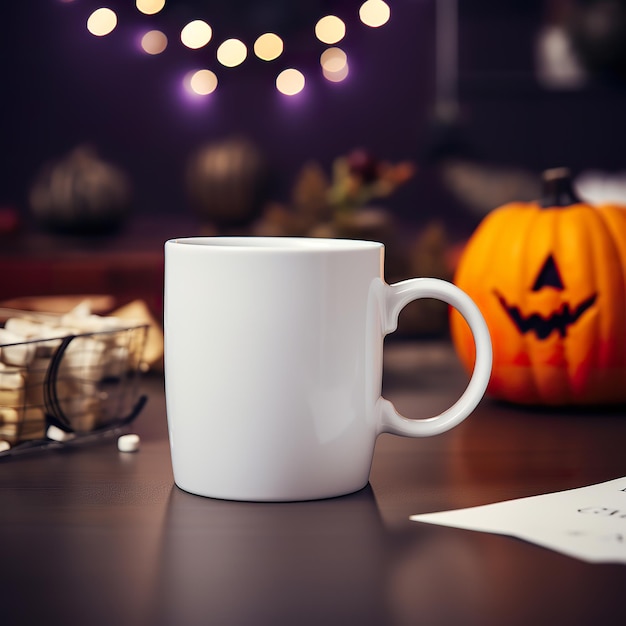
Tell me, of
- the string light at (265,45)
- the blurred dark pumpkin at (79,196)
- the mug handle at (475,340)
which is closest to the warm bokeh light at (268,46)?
the string light at (265,45)

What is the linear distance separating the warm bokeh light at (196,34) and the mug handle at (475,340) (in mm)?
1463

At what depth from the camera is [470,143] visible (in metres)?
2.26

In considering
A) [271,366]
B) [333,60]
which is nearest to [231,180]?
[333,60]

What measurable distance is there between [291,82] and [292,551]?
1794mm

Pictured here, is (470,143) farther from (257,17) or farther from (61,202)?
(61,202)

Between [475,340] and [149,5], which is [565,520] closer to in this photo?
[475,340]

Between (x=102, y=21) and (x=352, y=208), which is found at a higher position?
(x=102, y=21)

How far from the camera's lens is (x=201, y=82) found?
208 centimetres

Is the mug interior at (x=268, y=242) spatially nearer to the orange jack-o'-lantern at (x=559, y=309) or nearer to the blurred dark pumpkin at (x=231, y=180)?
the orange jack-o'-lantern at (x=559, y=309)

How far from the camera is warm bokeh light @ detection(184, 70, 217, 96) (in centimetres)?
206

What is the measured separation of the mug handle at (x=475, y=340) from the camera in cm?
54

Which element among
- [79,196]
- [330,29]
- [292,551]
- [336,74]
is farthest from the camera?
[336,74]

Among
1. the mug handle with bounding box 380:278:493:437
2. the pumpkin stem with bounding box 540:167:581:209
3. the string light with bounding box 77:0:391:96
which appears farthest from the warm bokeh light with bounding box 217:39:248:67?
the mug handle with bounding box 380:278:493:437

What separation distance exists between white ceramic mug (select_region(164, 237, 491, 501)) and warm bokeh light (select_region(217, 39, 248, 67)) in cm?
157
